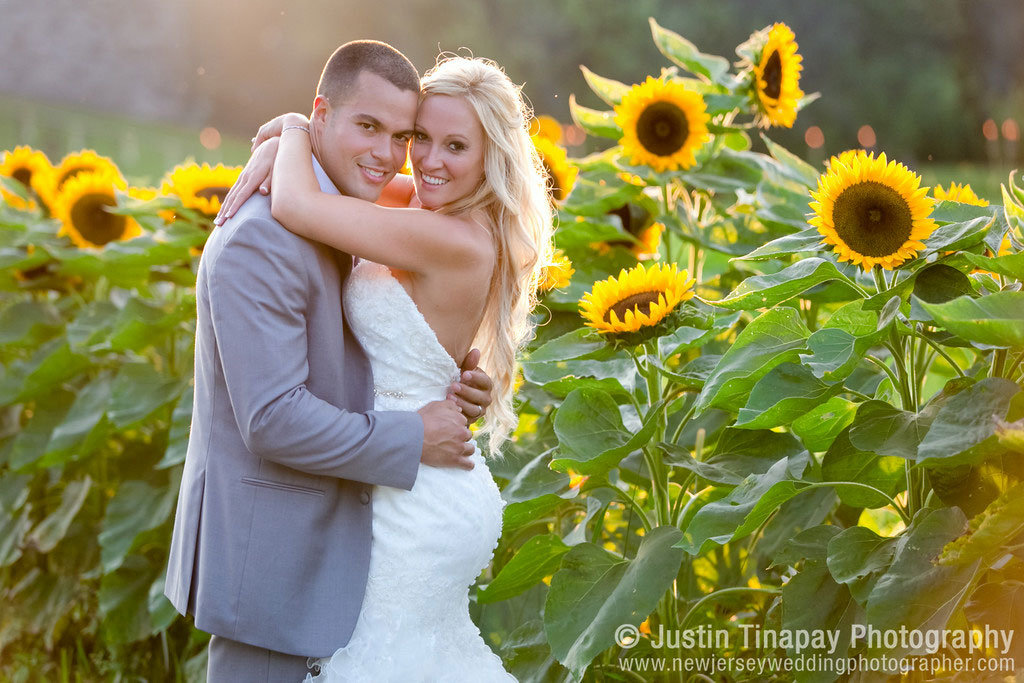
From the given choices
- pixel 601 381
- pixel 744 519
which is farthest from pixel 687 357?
pixel 744 519

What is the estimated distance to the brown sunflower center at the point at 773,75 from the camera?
3.44 metres

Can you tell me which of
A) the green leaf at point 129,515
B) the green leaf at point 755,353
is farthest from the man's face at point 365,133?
the green leaf at point 129,515

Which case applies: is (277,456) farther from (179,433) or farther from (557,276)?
(179,433)

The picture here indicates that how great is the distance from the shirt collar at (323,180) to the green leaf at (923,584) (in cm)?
132

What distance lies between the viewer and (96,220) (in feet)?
13.2

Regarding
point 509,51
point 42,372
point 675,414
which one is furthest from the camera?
point 509,51

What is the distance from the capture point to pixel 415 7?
20469 millimetres

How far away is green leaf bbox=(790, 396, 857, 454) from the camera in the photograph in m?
2.42

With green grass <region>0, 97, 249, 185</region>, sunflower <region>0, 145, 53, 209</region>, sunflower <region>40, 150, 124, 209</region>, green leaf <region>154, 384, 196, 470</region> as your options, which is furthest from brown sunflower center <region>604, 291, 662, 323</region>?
green grass <region>0, 97, 249, 185</region>

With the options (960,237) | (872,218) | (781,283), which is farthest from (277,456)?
(960,237)

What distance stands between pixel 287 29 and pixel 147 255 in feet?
56.5

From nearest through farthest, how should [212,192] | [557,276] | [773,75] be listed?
[557,276]
[773,75]
[212,192]

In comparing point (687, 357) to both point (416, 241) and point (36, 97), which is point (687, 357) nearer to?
point (416, 241)

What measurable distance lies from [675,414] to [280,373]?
1.43m
